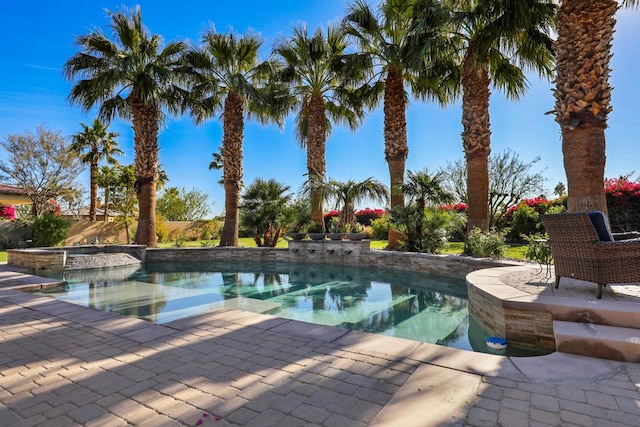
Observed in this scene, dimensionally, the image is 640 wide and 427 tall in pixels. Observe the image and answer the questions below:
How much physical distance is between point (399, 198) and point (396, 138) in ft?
7.64

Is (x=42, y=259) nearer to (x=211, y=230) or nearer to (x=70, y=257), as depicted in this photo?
(x=70, y=257)

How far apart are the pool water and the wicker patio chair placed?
1.48 meters

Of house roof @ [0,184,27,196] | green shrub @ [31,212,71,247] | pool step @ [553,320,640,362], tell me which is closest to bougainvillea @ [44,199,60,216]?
house roof @ [0,184,27,196]

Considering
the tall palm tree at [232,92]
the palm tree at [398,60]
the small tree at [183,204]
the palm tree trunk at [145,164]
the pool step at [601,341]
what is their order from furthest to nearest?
1. the small tree at [183,204]
2. the palm tree trunk at [145,164]
3. the tall palm tree at [232,92]
4. the palm tree at [398,60]
5. the pool step at [601,341]

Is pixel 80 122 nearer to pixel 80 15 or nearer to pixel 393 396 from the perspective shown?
pixel 80 15

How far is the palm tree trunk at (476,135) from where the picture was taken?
9969 mm

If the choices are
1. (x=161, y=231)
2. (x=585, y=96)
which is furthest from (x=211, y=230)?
(x=585, y=96)

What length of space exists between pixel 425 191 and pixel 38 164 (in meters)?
26.3

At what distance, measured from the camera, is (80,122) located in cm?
2484

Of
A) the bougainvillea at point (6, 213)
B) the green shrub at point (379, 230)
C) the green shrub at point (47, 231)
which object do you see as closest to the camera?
the green shrub at point (47, 231)

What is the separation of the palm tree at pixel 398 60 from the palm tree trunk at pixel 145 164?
Answer: 9.34m

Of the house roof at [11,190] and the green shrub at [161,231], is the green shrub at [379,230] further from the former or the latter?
the house roof at [11,190]

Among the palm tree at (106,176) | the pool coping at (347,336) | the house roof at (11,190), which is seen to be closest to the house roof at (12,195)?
the house roof at (11,190)

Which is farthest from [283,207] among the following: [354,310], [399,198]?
[354,310]
